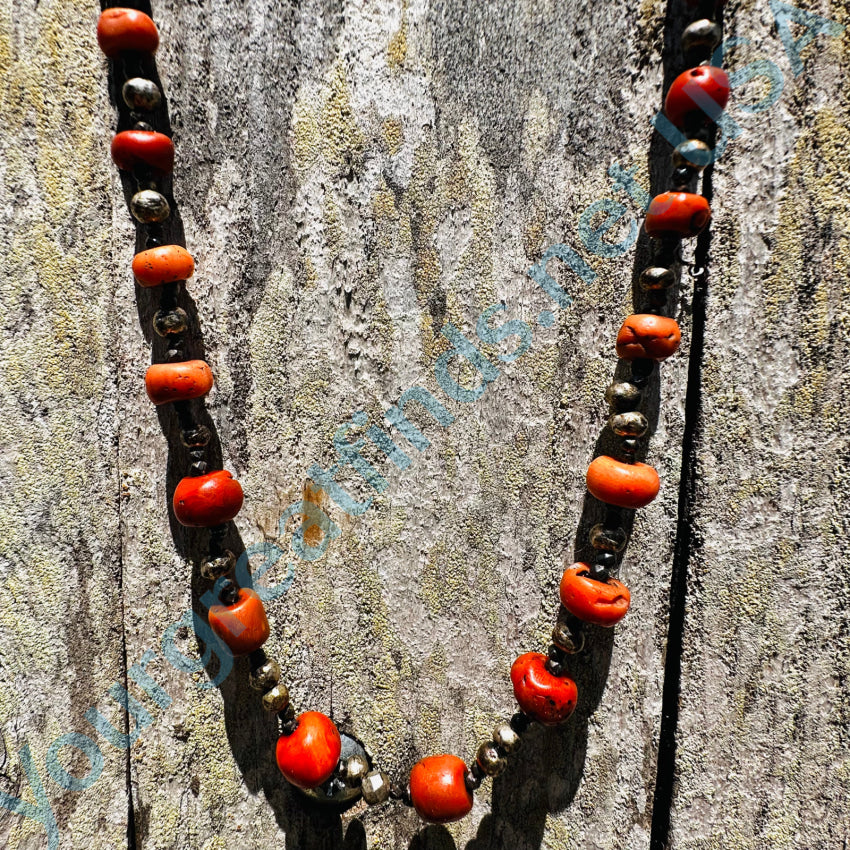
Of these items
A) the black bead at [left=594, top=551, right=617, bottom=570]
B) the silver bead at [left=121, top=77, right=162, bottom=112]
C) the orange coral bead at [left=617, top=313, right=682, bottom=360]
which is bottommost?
the black bead at [left=594, top=551, right=617, bottom=570]

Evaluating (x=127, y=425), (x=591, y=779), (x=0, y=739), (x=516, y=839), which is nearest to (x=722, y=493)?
(x=591, y=779)

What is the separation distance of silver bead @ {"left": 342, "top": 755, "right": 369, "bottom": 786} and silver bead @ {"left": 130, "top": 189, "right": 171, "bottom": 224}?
2.33 feet

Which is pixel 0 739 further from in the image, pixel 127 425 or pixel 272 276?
pixel 272 276

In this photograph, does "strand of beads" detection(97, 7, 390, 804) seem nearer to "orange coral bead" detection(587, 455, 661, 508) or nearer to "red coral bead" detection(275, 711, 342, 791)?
"red coral bead" detection(275, 711, 342, 791)

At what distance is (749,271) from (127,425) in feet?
2.59

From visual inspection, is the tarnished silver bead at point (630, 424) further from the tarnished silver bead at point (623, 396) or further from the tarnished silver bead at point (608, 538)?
the tarnished silver bead at point (608, 538)

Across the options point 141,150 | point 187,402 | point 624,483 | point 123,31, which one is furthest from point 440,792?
point 123,31

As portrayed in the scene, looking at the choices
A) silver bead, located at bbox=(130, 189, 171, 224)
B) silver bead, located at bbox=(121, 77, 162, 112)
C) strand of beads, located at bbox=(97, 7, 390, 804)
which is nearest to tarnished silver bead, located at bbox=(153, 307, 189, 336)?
strand of beads, located at bbox=(97, 7, 390, 804)

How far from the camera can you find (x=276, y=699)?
70 centimetres

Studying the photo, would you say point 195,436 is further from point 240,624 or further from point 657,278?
point 657,278

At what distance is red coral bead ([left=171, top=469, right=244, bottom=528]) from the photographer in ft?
2.21

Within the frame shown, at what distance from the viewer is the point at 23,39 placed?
685mm

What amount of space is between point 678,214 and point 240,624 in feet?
2.28

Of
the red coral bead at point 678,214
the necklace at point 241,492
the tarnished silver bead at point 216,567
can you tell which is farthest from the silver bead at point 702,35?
the tarnished silver bead at point 216,567
